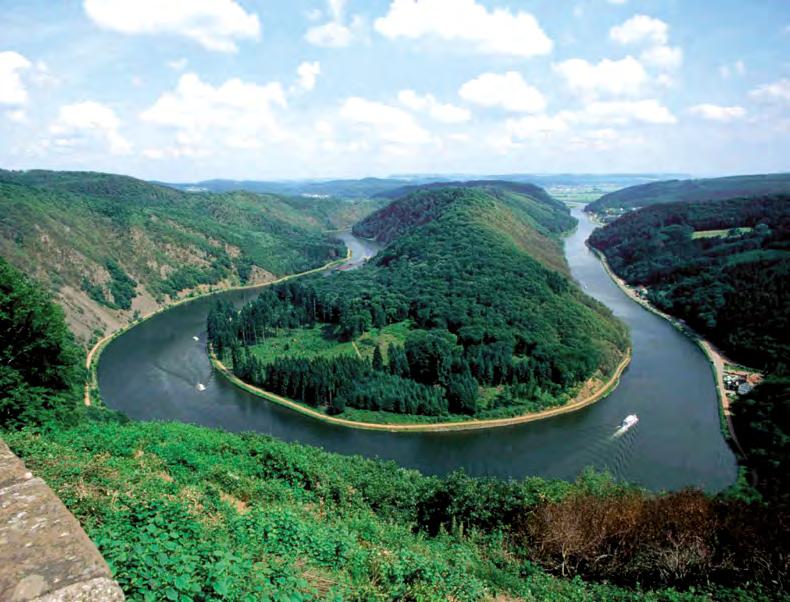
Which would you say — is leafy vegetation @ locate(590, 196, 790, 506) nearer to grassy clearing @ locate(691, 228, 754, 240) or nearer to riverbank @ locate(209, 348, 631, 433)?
grassy clearing @ locate(691, 228, 754, 240)

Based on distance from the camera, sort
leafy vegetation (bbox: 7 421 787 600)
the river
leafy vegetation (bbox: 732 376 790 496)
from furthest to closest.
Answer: the river, leafy vegetation (bbox: 732 376 790 496), leafy vegetation (bbox: 7 421 787 600)

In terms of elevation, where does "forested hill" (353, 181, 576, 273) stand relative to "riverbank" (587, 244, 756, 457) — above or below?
above

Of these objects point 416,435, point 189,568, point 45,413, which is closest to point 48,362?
point 45,413

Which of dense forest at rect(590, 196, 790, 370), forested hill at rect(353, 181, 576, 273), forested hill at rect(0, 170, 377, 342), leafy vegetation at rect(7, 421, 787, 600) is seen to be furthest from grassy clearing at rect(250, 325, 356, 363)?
dense forest at rect(590, 196, 790, 370)

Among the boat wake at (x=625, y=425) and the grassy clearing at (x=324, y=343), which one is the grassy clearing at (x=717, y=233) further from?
the grassy clearing at (x=324, y=343)

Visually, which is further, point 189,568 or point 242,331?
point 242,331

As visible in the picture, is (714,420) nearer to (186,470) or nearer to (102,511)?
(186,470)
